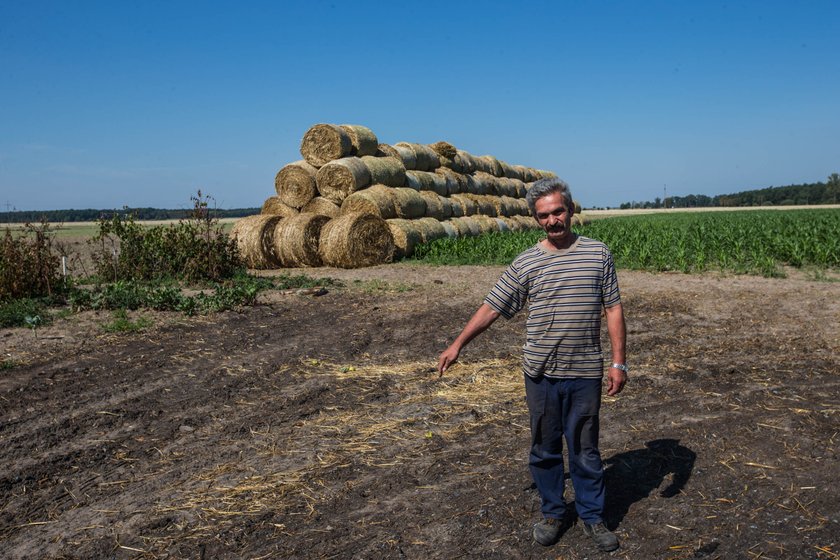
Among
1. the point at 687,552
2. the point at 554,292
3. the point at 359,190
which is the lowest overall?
the point at 687,552

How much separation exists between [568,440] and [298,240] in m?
12.7

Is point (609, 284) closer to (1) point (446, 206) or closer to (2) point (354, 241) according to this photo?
(2) point (354, 241)

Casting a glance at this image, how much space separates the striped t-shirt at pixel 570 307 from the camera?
10.9 feet

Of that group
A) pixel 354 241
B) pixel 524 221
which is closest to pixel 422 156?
pixel 354 241

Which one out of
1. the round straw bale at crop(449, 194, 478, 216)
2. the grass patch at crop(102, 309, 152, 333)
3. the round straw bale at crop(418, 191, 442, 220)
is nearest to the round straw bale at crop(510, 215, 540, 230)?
the round straw bale at crop(449, 194, 478, 216)

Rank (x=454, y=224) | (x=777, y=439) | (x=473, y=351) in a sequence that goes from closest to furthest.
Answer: (x=777, y=439)
(x=473, y=351)
(x=454, y=224)

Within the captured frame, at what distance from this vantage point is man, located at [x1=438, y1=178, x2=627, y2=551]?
332 cm

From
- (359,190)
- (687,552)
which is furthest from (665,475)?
(359,190)

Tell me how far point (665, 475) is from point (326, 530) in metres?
2.08

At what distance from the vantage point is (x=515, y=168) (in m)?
28.8

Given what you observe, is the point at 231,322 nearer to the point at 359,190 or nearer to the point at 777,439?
the point at 777,439

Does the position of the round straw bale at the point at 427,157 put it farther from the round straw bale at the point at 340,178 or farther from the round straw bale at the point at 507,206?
the round straw bale at the point at 507,206

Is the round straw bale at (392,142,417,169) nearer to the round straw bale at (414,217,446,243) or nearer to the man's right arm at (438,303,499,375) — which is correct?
the round straw bale at (414,217,446,243)

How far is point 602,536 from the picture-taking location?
3.29 m
